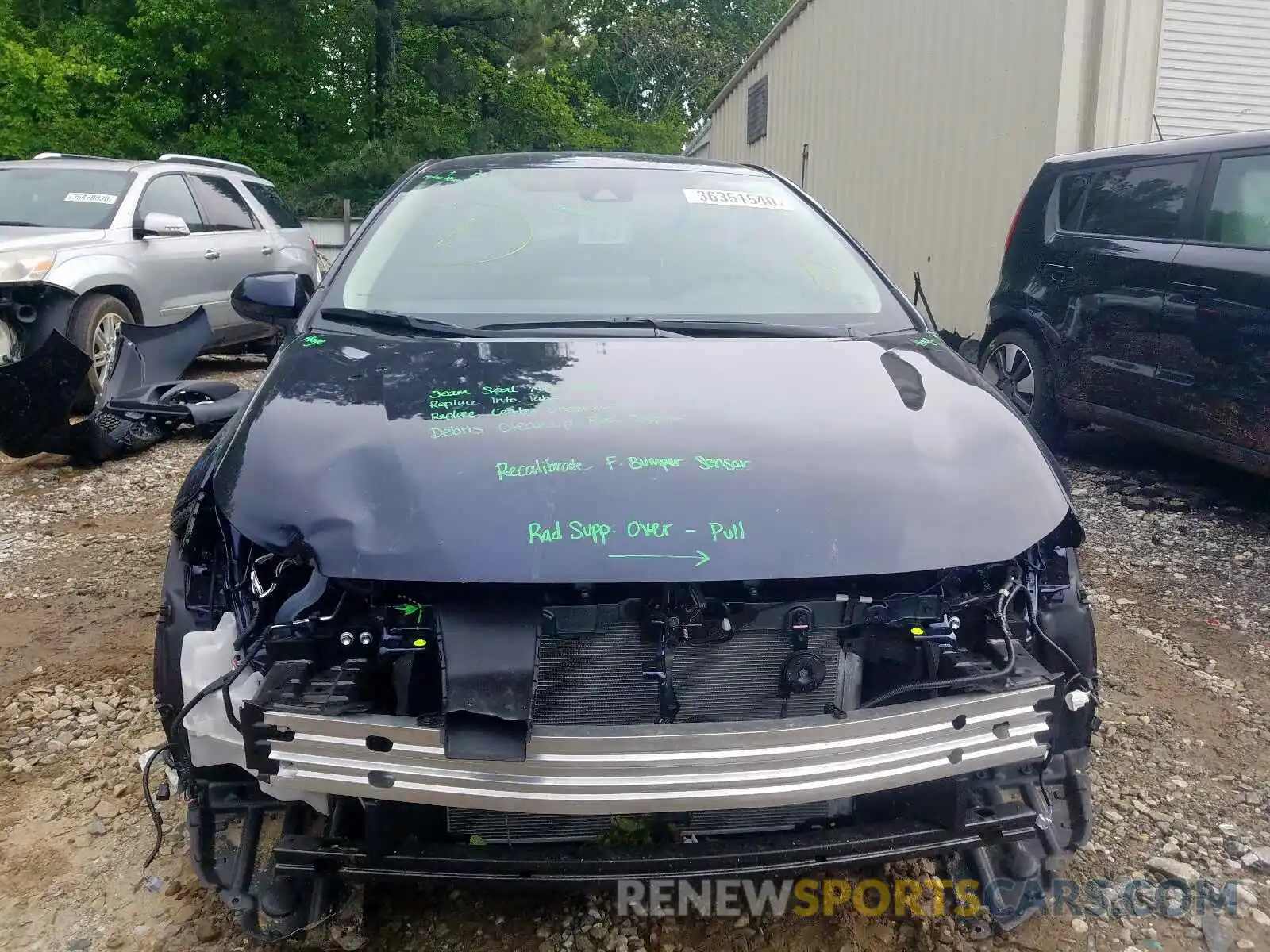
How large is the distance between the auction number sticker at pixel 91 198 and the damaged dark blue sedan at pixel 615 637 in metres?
5.86

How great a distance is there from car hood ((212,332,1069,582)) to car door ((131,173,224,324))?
5.47 m

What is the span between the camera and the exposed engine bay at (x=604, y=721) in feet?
5.24

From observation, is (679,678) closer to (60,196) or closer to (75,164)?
(60,196)

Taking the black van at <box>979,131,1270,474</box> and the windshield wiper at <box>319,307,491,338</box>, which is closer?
the windshield wiper at <box>319,307,491,338</box>

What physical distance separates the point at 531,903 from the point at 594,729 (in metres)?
0.76

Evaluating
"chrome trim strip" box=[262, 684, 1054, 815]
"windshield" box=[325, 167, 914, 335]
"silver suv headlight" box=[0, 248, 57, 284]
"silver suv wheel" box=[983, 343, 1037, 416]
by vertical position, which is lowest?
"silver suv wheel" box=[983, 343, 1037, 416]

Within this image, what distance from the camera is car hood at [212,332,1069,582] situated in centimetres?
170

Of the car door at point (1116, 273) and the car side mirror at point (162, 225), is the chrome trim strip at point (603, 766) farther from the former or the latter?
the car side mirror at point (162, 225)

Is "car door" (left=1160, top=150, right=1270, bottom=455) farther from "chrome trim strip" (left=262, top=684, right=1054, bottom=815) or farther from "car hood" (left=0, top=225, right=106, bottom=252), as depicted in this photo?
"car hood" (left=0, top=225, right=106, bottom=252)

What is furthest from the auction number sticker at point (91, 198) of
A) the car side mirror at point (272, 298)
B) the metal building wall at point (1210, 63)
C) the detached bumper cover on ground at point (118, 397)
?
the metal building wall at point (1210, 63)

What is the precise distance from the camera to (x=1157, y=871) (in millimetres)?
2326

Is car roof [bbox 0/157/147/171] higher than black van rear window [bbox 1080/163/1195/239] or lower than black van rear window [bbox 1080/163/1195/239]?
higher

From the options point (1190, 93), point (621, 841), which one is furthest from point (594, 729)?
point (1190, 93)

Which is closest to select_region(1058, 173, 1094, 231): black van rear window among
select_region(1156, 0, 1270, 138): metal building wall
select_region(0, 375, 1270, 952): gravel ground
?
select_region(0, 375, 1270, 952): gravel ground
